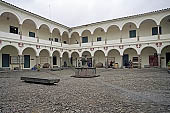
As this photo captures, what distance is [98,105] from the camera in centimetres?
412

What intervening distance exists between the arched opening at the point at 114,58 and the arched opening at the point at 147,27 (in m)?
5.37

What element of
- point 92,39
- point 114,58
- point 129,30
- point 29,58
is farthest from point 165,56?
point 29,58

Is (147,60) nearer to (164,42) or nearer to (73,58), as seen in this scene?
(164,42)

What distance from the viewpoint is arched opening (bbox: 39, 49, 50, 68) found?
23.9 metres

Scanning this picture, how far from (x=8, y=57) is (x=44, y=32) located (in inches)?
311

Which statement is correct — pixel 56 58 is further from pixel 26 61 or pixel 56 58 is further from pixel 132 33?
pixel 132 33

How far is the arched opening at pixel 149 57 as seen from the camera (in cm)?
2156

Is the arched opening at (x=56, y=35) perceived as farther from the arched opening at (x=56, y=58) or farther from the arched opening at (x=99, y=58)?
the arched opening at (x=99, y=58)

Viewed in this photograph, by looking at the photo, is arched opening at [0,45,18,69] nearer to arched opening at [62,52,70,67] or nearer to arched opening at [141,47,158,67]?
arched opening at [62,52,70,67]

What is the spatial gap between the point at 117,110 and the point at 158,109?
115 centimetres

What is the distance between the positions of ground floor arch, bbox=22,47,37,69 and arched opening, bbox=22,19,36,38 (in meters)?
2.48

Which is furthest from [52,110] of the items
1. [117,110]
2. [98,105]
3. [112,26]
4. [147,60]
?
[112,26]

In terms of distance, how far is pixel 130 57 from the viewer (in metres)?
23.7

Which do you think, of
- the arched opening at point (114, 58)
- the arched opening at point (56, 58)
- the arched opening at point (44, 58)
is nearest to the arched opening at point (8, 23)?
the arched opening at point (44, 58)
